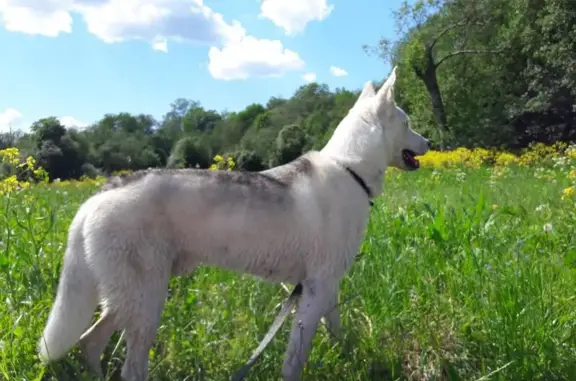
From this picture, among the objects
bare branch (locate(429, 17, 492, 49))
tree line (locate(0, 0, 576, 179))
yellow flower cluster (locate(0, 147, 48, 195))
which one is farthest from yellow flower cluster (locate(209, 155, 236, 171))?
bare branch (locate(429, 17, 492, 49))

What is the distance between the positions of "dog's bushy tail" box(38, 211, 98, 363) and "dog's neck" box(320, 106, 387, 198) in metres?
1.52

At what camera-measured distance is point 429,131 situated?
96.6 ft

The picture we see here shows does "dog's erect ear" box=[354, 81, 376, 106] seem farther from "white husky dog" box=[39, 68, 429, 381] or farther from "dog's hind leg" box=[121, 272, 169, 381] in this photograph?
"dog's hind leg" box=[121, 272, 169, 381]

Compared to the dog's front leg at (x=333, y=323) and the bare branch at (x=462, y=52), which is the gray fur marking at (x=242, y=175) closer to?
the dog's front leg at (x=333, y=323)

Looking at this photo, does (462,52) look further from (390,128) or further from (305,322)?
(305,322)

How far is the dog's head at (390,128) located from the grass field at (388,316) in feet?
2.69

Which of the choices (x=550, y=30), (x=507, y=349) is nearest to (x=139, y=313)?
(x=507, y=349)

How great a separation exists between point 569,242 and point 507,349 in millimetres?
2163

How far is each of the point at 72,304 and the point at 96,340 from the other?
0.43 meters

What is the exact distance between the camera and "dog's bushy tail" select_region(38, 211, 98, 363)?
9.37 ft

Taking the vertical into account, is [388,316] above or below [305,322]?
below

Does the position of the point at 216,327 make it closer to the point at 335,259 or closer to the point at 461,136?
the point at 335,259

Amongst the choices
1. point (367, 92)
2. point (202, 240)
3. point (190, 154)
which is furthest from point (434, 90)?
point (202, 240)

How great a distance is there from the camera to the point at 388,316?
141 inches
